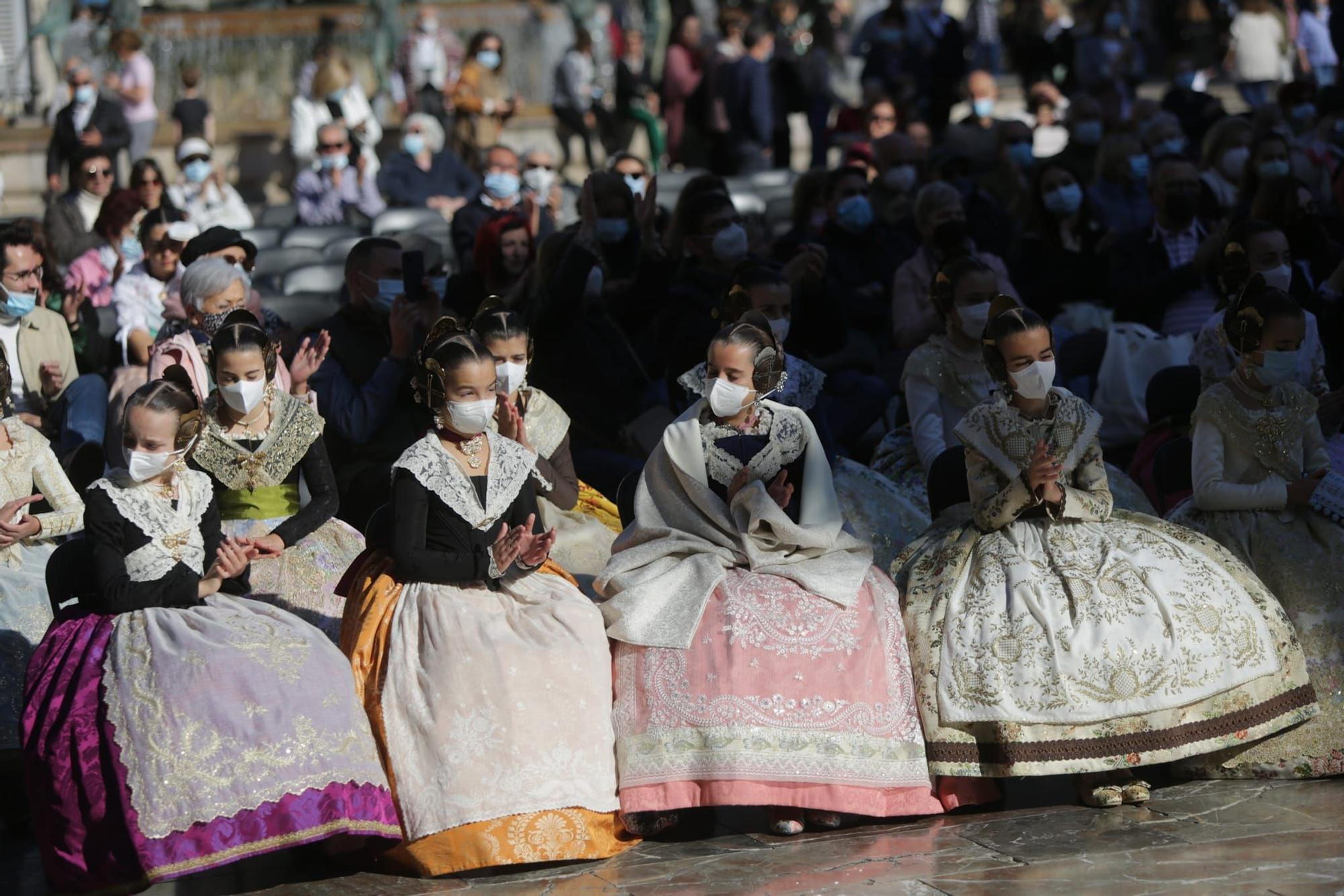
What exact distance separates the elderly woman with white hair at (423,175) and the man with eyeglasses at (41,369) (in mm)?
4925

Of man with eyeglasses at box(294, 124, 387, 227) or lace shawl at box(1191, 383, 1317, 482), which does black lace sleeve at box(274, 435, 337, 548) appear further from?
man with eyeglasses at box(294, 124, 387, 227)

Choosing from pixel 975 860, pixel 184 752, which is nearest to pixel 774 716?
pixel 975 860

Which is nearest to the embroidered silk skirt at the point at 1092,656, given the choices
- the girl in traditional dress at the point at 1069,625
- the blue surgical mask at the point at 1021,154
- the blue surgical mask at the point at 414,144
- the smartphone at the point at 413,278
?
the girl in traditional dress at the point at 1069,625

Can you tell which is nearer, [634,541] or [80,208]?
[634,541]

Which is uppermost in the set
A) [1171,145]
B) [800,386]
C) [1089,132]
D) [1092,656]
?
[1089,132]

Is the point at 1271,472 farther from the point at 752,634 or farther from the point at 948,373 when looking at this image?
the point at 752,634

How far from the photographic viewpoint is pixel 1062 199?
9555 millimetres

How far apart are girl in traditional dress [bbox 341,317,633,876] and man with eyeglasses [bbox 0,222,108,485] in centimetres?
240

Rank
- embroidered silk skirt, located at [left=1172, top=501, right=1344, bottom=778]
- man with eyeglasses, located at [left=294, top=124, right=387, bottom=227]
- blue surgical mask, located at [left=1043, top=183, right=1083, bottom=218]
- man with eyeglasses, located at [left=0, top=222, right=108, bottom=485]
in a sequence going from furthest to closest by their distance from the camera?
1. man with eyeglasses, located at [left=294, top=124, right=387, bottom=227]
2. blue surgical mask, located at [left=1043, top=183, right=1083, bottom=218]
3. man with eyeglasses, located at [left=0, top=222, right=108, bottom=485]
4. embroidered silk skirt, located at [left=1172, top=501, right=1344, bottom=778]

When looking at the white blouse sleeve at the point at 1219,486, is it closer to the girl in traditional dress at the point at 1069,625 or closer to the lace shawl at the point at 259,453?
the girl in traditional dress at the point at 1069,625

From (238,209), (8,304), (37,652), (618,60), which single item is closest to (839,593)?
(37,652)

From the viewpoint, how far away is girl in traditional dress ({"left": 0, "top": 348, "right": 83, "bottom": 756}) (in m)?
6.04

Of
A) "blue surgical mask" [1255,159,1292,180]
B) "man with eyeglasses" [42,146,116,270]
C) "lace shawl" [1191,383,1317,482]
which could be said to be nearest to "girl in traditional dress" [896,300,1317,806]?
"lace shawl" [1191,383,1317,482]

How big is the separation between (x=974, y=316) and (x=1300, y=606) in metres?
1.61
